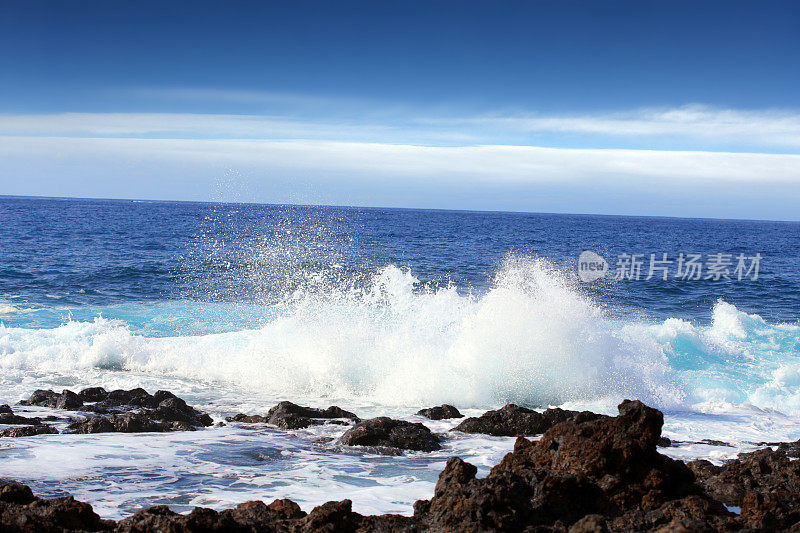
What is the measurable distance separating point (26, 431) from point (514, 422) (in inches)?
236

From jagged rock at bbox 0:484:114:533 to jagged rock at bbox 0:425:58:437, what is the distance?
367cm

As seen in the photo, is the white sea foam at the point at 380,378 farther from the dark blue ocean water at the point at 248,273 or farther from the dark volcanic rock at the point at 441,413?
the dark blue ocean water at the point at 248,273

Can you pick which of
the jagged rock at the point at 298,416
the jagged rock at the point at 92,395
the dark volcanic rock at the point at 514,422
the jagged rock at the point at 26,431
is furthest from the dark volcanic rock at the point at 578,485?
the jagged rock at the point at 92,395

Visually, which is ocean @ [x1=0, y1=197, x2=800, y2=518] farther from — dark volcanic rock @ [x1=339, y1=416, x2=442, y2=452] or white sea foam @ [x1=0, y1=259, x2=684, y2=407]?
dark volcanic rock @ [x1=339, y1=416, x2=442, y2=452]

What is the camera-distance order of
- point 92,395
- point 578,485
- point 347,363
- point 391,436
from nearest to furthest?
point 578,485
point 391,436
point 92,395
point 347,363

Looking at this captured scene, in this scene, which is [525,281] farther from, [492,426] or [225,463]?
[225,463]

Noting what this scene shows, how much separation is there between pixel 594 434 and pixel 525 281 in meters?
8.80

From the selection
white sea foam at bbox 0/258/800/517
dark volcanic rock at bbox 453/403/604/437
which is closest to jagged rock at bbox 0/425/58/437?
white sea foam at bbox 0/258/800/517

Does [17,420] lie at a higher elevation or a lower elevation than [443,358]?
lower

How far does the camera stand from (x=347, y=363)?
12.1m

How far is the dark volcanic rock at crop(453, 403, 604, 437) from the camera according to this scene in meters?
8.56

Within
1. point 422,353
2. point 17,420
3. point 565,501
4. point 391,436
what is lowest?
point 17,420

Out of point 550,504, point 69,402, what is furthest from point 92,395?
point 550,504

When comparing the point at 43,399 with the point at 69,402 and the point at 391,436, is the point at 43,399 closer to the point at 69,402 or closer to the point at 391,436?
the point at 69,402
